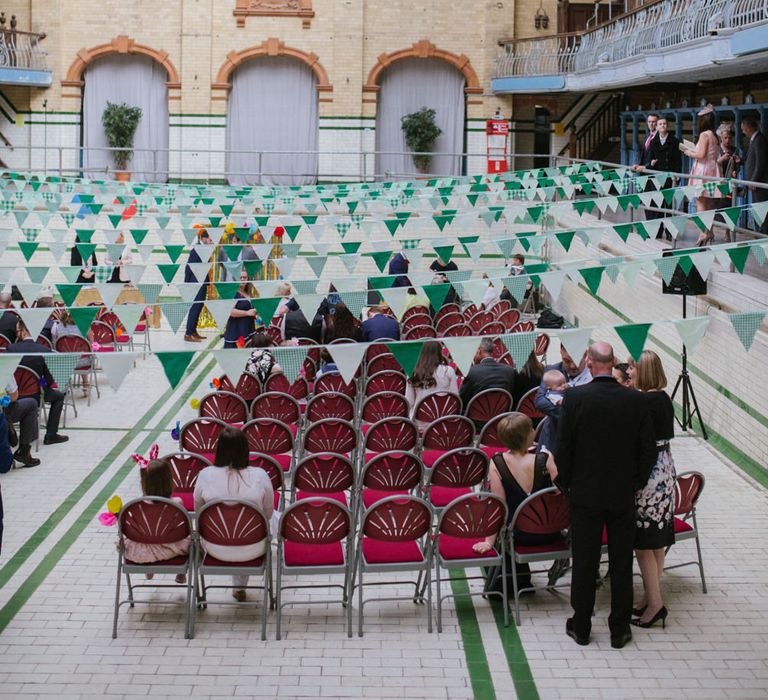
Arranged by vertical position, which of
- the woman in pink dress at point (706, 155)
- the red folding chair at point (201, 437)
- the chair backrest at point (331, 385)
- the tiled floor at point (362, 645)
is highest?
the woman in pink dress at point (706, 155)

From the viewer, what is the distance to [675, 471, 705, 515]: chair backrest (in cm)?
823

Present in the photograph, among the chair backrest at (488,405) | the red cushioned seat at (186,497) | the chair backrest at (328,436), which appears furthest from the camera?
the chair backrest at (488,405)

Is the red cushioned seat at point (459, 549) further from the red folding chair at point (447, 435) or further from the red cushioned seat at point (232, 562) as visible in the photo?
the red folding chair at point (447, 435)

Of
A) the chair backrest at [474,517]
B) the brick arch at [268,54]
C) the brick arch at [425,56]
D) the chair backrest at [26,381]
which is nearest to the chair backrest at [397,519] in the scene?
the chair backrest at [474,517]

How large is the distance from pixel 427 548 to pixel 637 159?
1798cm

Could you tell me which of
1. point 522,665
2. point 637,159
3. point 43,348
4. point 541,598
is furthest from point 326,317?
point 637,159

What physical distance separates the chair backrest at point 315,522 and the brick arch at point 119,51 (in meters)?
23.1

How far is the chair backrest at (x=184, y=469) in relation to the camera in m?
8.78

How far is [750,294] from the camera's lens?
1223 centimetres

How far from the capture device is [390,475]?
8891mm

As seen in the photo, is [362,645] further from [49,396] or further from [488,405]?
[49,396]

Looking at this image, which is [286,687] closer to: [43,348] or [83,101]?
[43,348]


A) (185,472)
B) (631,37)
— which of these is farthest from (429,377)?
(631,37)

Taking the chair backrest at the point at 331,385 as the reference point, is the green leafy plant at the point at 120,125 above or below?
above
